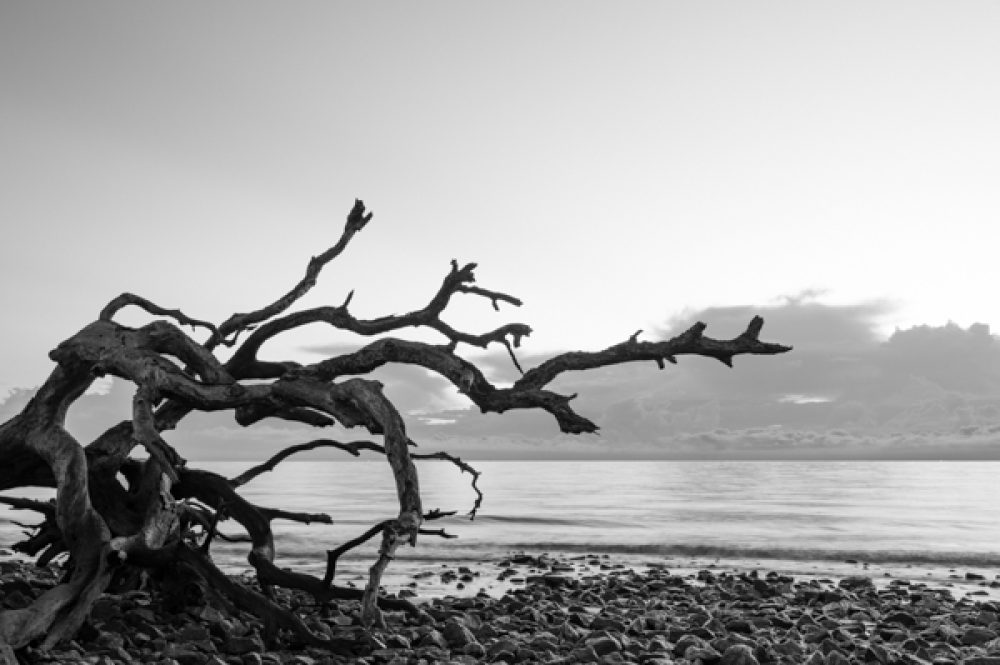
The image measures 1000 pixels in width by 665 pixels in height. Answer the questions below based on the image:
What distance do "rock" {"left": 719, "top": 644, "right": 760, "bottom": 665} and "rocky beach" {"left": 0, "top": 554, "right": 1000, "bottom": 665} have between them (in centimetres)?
1

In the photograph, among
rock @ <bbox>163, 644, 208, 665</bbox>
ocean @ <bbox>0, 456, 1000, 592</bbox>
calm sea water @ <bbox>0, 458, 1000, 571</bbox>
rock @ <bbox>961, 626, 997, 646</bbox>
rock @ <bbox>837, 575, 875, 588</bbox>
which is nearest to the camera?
rock @ <bbox>163, 644, 208, 665</bbox>

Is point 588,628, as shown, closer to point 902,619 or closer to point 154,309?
point 902,619

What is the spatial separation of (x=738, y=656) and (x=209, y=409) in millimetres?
5578

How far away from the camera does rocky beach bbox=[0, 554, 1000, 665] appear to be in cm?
709

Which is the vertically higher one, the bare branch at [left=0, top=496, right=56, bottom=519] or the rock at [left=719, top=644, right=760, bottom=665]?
the bare branch at [left=0, top=496, right=56, bottom=519]

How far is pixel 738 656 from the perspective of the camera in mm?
7133

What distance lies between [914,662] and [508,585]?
7.19 meters

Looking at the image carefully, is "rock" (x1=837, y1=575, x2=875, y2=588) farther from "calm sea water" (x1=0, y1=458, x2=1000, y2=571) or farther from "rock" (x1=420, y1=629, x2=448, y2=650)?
"rock" (x1=420, y1=629, x2=448, y2=650)

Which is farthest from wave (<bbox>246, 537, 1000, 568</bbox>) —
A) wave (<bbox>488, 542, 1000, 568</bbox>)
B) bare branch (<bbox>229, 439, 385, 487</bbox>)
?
bare branch (<bbox>229, 439, 385, 487</bbox>)

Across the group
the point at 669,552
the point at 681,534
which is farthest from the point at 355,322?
the point at 681,534

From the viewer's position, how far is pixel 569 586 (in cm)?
1268

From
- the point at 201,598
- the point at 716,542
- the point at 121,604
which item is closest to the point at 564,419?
the point at 201,598

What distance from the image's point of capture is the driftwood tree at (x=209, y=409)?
270 inches

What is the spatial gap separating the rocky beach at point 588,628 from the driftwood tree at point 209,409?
0.34 meters
